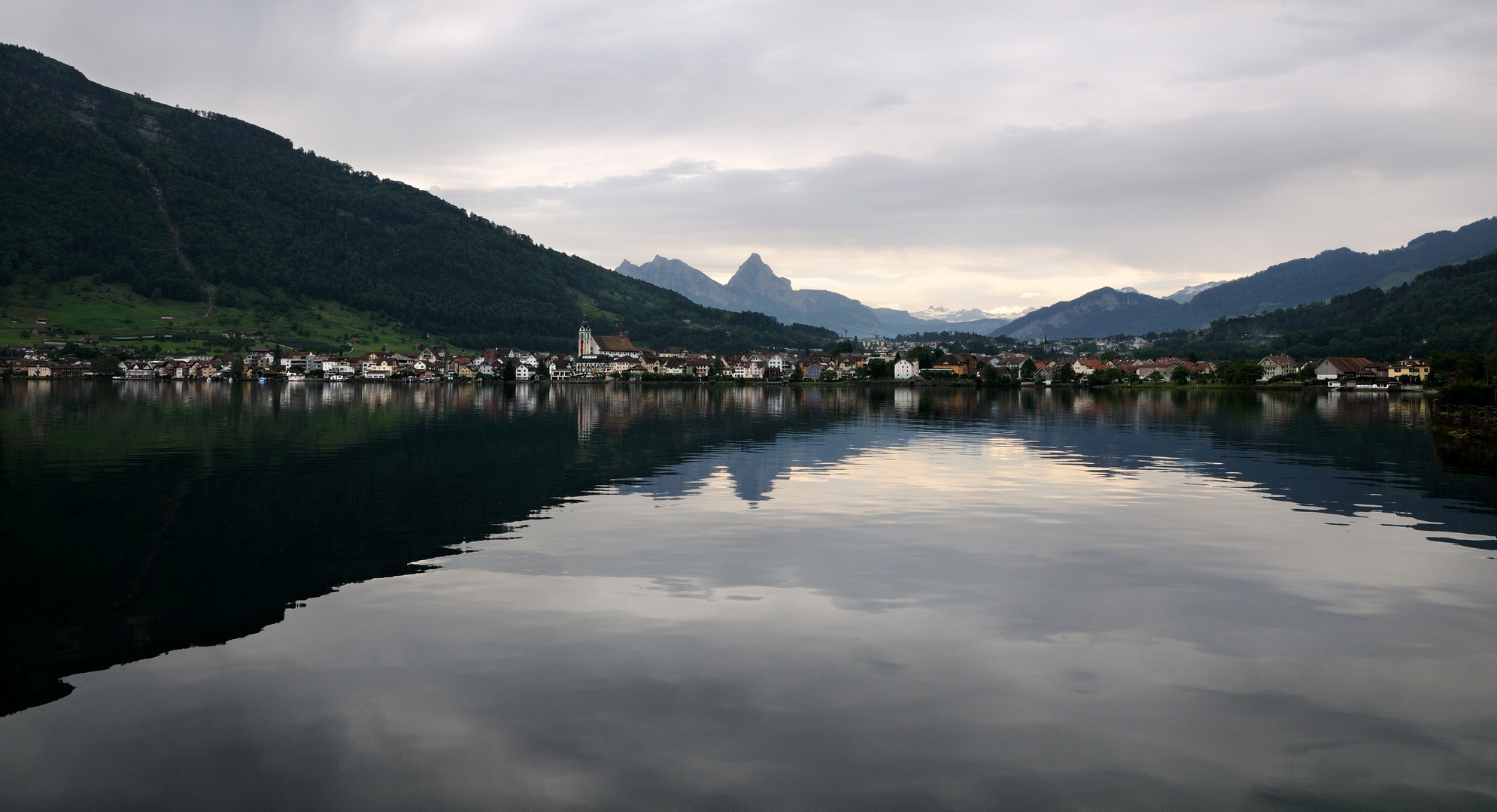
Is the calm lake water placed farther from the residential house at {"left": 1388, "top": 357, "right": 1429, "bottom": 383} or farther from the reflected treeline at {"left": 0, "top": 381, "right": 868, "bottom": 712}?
the residential house at {"left": 1388, "top": 357, "right": 1429, "bottom": 383}

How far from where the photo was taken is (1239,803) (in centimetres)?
865

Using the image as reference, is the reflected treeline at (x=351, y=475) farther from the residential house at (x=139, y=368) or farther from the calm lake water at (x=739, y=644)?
the residential house at (x=139, y=368)

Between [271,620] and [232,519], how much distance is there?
35.2 ft

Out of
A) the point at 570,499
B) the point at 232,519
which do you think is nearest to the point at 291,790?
the point at 232,519

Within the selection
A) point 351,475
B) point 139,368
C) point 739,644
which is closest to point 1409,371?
point 351,475

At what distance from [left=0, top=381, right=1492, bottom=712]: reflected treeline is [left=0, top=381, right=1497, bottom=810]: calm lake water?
0.18 meters

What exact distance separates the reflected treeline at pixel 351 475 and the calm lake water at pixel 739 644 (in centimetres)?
18

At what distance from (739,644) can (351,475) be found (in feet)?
80.9

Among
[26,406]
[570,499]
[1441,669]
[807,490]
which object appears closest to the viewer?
[1441,669]

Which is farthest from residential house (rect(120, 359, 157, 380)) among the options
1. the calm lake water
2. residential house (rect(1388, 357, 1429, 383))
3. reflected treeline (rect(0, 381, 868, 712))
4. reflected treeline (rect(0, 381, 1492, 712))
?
residential house (rect(1388, 357, 1429, 383))

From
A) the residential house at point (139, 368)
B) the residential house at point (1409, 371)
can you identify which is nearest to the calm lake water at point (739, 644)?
the residential house at point (139, 368)

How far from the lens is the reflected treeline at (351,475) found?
15.8 meters

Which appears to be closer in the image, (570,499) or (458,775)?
(458,775)

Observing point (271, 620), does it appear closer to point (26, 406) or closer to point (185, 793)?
point (185, 793)
